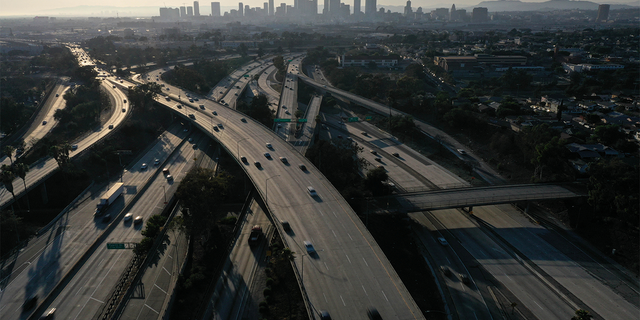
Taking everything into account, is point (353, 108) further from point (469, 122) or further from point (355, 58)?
point (355, 58)

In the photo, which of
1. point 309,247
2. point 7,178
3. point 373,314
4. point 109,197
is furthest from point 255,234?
point 7,178

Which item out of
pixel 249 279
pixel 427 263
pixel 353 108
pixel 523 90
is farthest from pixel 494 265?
pixel 523 90

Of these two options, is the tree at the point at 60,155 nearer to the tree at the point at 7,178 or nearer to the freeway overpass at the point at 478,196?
the tree at the point at 7,178

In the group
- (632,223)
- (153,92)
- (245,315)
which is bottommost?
(245,315)

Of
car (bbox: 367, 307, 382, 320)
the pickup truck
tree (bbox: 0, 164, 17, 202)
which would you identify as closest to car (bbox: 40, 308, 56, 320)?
the pickup truck

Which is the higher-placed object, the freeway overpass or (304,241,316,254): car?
(304,241,316,254): car

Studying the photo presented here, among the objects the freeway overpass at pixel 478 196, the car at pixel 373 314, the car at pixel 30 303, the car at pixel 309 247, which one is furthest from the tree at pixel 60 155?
the car at pixel 373 314

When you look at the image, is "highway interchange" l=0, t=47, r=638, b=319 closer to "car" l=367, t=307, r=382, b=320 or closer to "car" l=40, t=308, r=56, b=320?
"car" l=367, t=307, r=382, b=320
